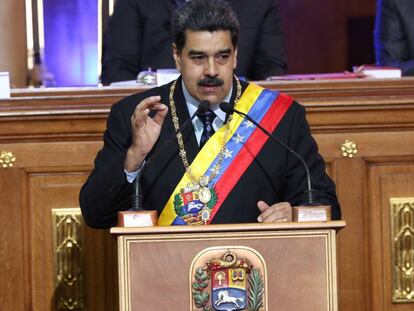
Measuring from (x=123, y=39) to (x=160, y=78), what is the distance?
2.82 feet

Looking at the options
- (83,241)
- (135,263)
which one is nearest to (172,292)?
(135,263)

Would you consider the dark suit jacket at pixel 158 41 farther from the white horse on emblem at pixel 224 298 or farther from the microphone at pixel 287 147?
the white horse on emblem at pixel 224 298

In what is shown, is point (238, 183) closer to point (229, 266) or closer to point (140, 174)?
point (140, 174)

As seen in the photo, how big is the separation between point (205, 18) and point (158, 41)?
1.50 m

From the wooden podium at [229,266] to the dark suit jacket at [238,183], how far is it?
18.1 inches

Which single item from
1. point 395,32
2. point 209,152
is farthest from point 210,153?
point 395,32

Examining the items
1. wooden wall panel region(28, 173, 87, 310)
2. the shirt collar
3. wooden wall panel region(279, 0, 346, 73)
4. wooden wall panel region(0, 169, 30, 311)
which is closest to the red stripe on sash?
the shirt collar

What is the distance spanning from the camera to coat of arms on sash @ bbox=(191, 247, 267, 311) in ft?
10.9

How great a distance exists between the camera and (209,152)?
12.8 ft

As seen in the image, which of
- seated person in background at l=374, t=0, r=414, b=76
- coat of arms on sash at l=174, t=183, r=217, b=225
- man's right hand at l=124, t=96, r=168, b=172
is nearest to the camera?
man's right hand at l=124, t=96, r=168, b=172

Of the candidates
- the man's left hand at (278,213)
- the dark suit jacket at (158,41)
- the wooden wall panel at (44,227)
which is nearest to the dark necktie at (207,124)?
the man's left hand at (278,213)

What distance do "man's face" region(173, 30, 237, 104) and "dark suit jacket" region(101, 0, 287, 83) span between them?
1410 millimetres

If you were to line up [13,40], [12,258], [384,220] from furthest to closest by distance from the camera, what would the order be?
[13,40] → [384,220] → [12,258]

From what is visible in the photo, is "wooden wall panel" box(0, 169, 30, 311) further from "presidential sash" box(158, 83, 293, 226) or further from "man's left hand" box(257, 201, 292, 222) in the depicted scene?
"man's left hand" box(257, 201, 292, 222)
